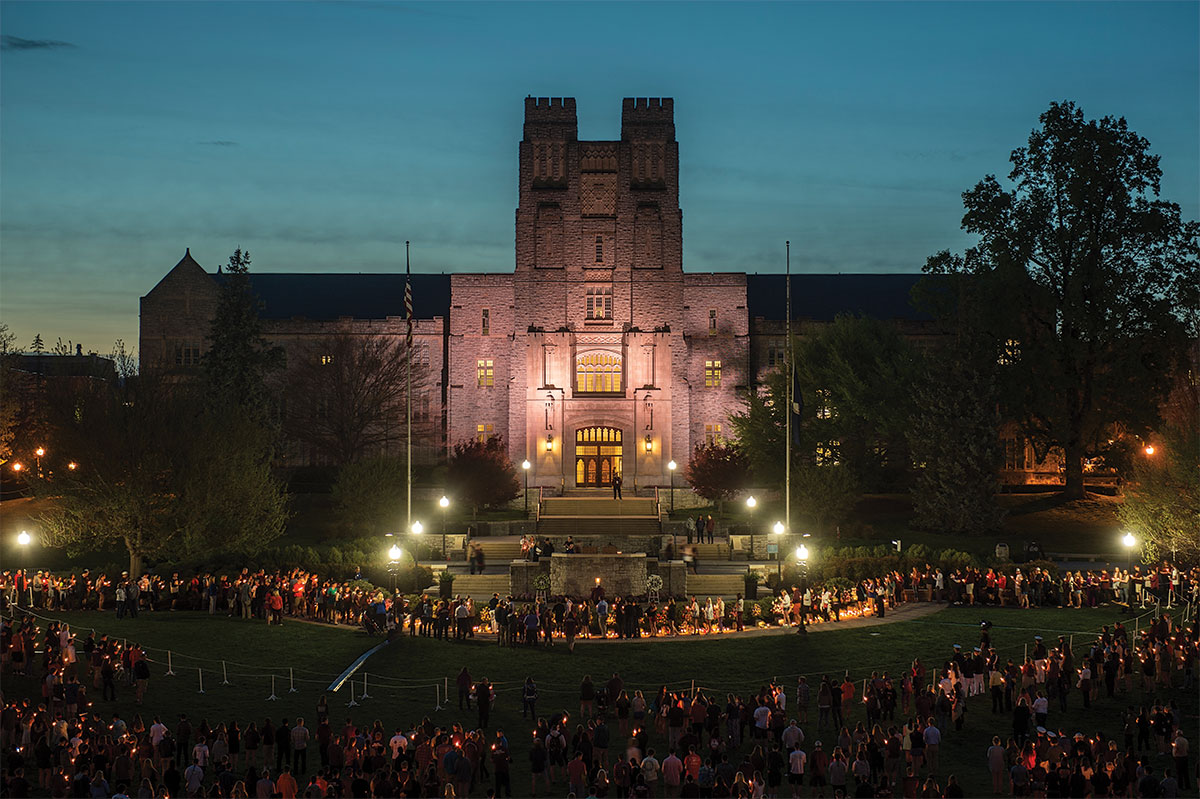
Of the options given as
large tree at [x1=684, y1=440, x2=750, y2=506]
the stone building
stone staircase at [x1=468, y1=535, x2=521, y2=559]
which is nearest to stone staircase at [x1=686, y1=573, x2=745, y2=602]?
stone staircase at [x1=468, y1=535, x2=521, y2=559]

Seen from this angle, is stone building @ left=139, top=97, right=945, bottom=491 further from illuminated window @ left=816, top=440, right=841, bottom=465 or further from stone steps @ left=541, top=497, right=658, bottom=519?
illuminated window @ left=816, top=440, right=841, bottom=465

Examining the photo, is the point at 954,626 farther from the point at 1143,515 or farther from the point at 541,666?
the point at 541,666

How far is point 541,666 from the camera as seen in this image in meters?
28.8

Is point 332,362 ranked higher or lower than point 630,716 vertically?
higher

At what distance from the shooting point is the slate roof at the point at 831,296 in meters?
74.1

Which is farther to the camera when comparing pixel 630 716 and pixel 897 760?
pixel 630 716

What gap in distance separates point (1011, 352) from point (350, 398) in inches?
1343

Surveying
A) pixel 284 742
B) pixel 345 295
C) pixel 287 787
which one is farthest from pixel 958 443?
pixel 345 295

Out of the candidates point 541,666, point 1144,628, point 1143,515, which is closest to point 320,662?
point 541,666

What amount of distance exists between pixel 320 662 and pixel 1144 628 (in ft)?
72.5

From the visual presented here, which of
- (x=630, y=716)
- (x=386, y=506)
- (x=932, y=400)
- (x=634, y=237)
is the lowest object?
(x=630, y=716)

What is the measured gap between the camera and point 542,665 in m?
28.9

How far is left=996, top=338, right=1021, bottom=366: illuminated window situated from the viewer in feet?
168

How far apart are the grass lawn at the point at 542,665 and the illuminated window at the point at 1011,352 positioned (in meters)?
19.2
